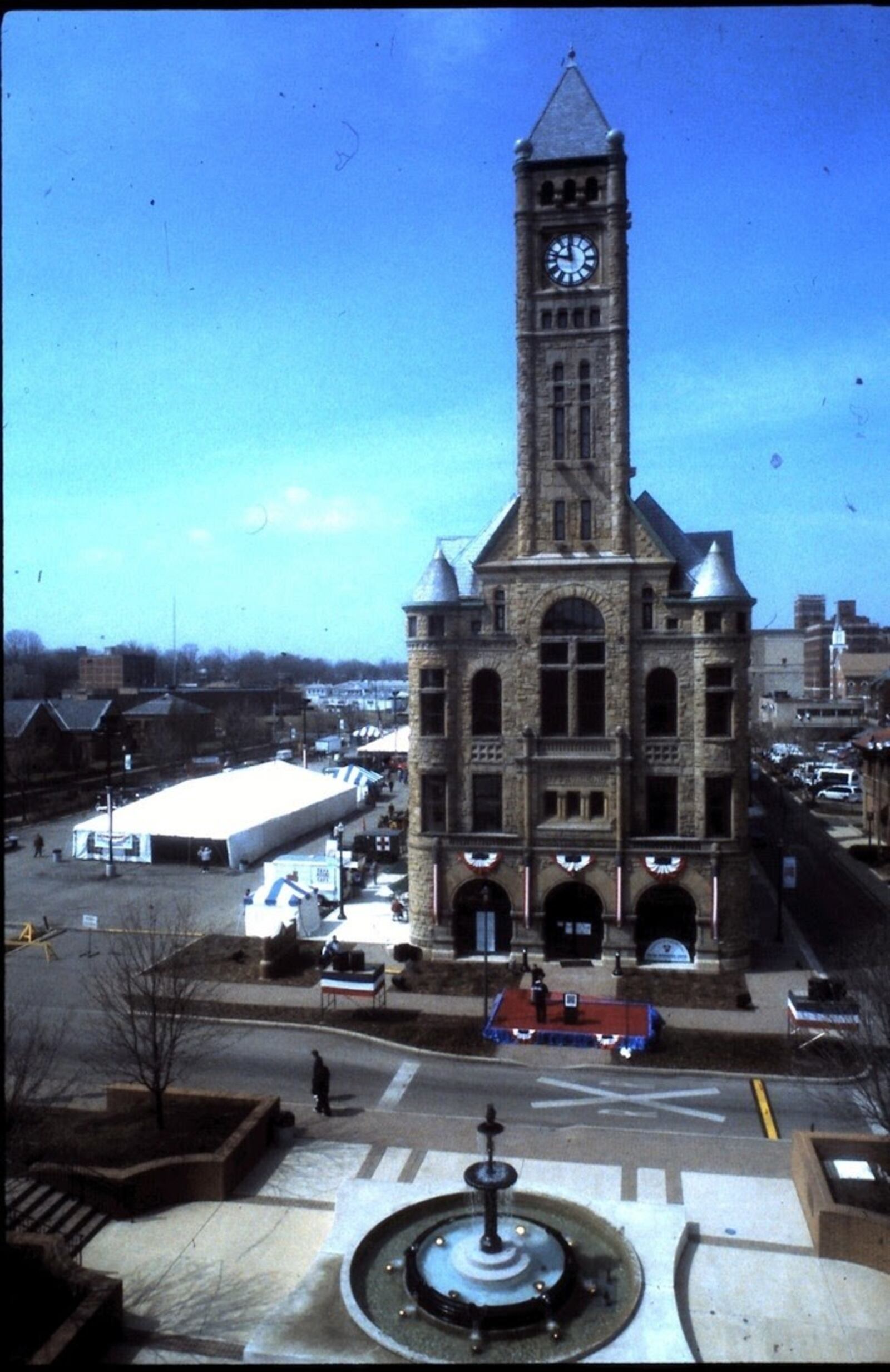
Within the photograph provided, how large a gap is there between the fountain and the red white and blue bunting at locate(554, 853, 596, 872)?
57.2 feet

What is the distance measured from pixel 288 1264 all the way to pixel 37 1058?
6.42 meters

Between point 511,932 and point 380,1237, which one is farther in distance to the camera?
point 511,932

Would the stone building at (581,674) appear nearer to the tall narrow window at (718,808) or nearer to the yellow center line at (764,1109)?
the tall narrow window at (718,808)

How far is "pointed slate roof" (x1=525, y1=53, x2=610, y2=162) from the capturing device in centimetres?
3288

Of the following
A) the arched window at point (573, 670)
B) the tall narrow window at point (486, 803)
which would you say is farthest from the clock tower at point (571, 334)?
the tall narrow window at point (486, 803)

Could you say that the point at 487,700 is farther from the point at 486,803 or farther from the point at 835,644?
the point at 835,644

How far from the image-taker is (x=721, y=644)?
107ft

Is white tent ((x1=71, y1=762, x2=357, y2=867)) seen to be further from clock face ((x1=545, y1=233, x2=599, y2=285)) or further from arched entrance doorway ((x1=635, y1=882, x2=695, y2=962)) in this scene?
clock face ((x1=545, y1=233, x2=599, y2=285))

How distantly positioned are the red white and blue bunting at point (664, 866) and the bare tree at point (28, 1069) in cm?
1783

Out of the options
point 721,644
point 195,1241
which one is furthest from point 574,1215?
point 721,644

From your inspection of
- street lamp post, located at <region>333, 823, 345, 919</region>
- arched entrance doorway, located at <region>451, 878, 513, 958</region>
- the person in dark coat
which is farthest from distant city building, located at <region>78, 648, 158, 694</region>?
the person in dark coat

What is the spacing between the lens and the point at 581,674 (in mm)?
33469

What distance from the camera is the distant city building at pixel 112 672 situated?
3583 inches

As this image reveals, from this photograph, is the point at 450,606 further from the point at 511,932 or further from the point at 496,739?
the point at 511,932
